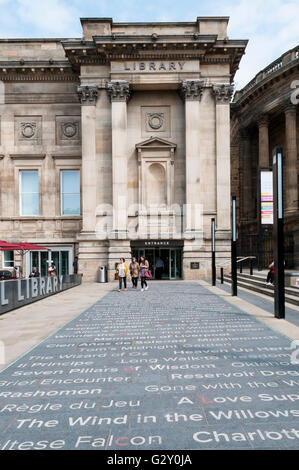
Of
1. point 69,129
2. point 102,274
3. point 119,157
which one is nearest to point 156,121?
point 119,157

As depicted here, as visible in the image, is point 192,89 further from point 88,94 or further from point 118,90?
point 88,94

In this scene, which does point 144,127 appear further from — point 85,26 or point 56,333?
point 56,333

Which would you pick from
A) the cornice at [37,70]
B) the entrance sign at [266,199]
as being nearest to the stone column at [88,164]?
the cornice at [37,70]

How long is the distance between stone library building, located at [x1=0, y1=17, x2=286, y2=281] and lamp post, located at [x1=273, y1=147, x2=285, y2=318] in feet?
61.6

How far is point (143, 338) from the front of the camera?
8938 millimetres

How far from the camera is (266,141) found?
3706 centimetres

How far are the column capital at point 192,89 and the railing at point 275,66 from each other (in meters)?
7.72

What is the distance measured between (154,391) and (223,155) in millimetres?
27095

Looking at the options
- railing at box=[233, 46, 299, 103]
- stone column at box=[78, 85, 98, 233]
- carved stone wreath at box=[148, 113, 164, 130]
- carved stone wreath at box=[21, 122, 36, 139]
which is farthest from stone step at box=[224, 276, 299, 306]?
carved stone wreath at box=[21, 122, 36, 139]

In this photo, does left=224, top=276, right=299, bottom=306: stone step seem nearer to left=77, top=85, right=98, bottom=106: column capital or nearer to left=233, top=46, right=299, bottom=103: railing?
left=77, top=85, right=98, bottom=106: column capital

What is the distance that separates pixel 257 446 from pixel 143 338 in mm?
5225

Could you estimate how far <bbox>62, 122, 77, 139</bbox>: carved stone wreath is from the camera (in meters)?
32.9

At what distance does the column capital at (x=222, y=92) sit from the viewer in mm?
30484

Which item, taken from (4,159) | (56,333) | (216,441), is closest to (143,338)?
(56,333)
